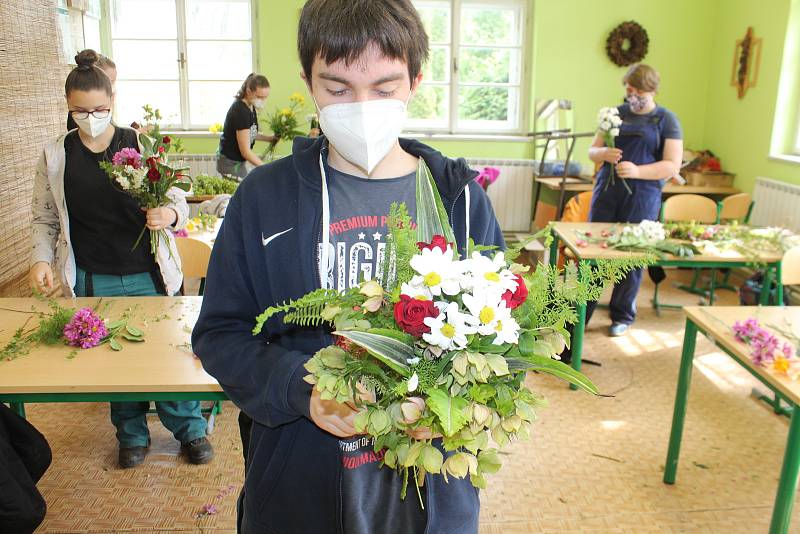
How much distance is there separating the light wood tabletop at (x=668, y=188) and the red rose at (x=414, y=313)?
600cm

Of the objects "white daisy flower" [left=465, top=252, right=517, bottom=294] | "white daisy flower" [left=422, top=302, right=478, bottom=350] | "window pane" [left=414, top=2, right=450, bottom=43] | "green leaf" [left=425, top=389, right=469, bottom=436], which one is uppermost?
"window pane" [left=414, top=2, right=450, bottom=43]

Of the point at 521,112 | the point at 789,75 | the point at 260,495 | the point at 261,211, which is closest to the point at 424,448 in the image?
the point at 260,495

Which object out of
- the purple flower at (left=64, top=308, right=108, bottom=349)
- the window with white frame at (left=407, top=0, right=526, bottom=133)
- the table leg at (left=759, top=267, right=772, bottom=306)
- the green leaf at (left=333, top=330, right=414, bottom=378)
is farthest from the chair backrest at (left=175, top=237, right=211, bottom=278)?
the window with white frame at (left=407, top=0, right=526, bottom=133)

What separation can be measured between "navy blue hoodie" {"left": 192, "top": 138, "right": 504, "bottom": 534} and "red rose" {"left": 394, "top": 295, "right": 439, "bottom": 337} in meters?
0.29

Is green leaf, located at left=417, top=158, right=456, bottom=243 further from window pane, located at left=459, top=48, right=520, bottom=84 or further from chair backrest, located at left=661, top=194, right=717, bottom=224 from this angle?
window pane, located at left=459, top=48, right=520, bottom=84

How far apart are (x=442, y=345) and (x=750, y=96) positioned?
21.5 ft

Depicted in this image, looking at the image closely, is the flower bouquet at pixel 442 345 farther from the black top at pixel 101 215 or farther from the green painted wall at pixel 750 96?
the green painted wall at pixel 750 96

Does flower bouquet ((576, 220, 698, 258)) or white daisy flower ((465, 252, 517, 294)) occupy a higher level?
white daisy flower ((465, 252, 517, 294))

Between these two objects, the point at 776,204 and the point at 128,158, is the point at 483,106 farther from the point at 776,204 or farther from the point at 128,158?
the point at 128,158

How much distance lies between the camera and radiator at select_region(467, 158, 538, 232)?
738 cm

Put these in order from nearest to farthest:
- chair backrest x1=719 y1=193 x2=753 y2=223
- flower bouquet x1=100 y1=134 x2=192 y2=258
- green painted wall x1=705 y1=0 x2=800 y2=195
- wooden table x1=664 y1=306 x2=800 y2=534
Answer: wooden table x1=664 y1=306 x2=800 y2=534, flower bouquet x1=100 y1=134 x2=192 y2=258, chair backrest x1=719 y1=193 x2=753 y2=223, green painted wall x1=705 y1=0 x2=800 y2=195

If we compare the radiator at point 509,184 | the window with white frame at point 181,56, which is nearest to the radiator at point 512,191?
the radiator at point 509,184

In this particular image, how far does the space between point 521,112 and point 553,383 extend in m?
4.32

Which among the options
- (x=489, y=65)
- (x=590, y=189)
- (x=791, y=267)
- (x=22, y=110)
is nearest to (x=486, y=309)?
(x=791, y=267)
